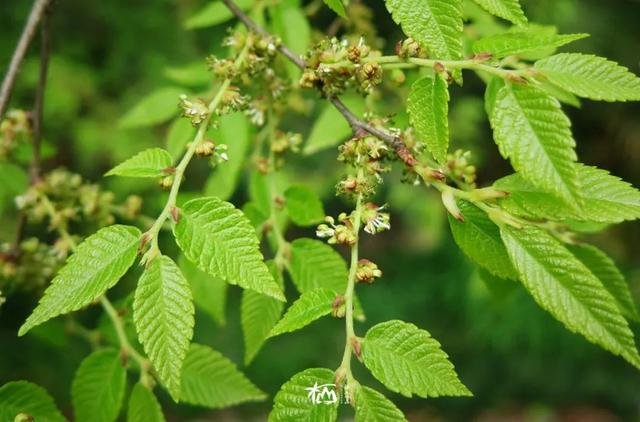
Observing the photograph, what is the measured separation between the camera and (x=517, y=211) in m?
0.90

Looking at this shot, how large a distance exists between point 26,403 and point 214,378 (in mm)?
308

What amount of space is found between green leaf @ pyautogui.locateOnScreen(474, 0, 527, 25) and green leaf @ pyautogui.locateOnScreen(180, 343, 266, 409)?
0.73 meters

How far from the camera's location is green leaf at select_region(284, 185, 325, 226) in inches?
47.8

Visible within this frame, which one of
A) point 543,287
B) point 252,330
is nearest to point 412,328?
point 543,287

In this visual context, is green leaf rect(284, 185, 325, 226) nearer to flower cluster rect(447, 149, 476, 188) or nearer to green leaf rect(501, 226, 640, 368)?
flower cluster rect(447, 149, 476, 188)

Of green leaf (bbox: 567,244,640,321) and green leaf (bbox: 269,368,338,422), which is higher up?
green leaf (bbox: 567,244,640,321)

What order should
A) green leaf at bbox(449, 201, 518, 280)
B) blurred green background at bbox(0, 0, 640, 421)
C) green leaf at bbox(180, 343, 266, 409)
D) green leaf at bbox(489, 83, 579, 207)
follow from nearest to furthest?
green leaf at bbox(489, 83, 579, 207)
green leaf at bbox(449, 201, 518, 280)
green leaf at bbox(180, 343, 266, 409)
blurred green background at bbox(0, 0, 640, 421)

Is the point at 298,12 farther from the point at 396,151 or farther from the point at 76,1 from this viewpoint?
the point at 76,1

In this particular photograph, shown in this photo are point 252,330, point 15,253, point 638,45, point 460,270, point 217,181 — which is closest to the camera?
point 252,330

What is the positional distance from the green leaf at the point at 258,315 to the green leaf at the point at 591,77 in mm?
541

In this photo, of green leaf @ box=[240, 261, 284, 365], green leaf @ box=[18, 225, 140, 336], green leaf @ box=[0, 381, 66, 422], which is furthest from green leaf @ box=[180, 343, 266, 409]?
green leaf @ box=[18, 225, 140, 336]

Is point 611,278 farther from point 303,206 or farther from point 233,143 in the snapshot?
point 233,143

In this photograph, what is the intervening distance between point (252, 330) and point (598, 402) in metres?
4.73

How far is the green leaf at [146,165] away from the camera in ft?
3.22
